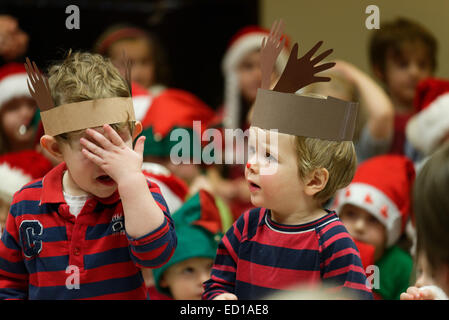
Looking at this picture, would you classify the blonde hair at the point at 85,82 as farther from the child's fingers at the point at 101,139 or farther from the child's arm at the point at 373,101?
the child's arm at the point at 373,101

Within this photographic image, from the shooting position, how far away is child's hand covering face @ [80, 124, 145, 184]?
3.51 feet

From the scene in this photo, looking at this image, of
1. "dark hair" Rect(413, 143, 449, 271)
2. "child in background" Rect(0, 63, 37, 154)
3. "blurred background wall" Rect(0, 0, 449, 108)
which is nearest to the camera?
"dark hair" Rect(413, 143, 449, 271)

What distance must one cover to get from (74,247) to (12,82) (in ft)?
4.22

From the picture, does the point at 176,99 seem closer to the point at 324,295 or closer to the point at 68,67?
the point at 68,67

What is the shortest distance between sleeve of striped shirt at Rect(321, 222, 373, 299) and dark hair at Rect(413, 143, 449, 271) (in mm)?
162

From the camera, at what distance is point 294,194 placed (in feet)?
3.63

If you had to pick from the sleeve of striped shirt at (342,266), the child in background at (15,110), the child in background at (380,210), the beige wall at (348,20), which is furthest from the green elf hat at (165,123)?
the sleeve of striped shirt at (342,266)

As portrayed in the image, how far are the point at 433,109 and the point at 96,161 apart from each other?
1.37 m

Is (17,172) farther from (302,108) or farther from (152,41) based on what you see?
(152,41)

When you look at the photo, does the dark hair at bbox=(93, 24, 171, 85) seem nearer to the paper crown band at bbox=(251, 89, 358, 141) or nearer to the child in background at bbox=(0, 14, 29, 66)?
the child in background at bbox=(0, 14, 29, 66)

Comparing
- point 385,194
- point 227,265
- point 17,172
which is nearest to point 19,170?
point 17,172

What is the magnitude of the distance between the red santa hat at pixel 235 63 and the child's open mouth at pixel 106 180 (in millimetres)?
1427

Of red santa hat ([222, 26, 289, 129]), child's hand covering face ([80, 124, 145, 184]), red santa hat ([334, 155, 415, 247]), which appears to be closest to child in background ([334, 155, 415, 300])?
red santa hat ([334, 155, 415, 247])

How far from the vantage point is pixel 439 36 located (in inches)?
80.2
